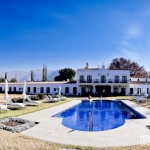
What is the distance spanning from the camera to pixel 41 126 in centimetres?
1194

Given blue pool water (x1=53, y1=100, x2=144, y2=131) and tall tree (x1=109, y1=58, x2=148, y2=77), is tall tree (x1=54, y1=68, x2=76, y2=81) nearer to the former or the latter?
tall tree (x1=109, y1=58, x2=148, y2=77)

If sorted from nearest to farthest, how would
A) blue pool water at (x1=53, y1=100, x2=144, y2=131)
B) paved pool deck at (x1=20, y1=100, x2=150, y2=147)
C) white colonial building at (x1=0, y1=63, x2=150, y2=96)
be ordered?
paved pool deck at (x1=20, y1=100, x2=150, y2=147)
blue pool water at (x1=53, y1=100, x2=144, y2=131)
white colonial building at (x1=0, y1=63, x2=150, y2=96)

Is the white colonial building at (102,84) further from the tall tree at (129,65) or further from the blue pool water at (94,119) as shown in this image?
the blue pool water at (94,119)

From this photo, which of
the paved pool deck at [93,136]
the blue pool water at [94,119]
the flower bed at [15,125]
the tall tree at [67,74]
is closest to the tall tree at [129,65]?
the tall tree at [67,74]

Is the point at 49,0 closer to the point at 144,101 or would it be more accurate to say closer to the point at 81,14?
the point at 81,14

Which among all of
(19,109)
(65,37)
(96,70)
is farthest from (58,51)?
(19,109)

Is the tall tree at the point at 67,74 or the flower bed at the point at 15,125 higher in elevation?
the tall tree at the point at 67,74

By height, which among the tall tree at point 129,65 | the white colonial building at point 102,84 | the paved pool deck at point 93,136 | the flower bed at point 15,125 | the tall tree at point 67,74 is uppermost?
the tall tree at point 129,65

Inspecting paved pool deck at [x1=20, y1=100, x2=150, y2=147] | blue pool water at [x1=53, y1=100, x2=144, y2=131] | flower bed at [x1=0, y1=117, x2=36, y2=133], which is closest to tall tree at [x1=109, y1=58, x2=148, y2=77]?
blue pool water at [x1=53, y1=100, x2=144, y2=131]

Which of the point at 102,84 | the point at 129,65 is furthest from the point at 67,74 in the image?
the point at 102,84

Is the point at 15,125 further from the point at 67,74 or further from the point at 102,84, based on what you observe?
the point at 67,74

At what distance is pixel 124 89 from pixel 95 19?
82.3ft

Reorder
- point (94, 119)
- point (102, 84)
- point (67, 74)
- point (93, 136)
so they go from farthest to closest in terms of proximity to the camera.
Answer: point (67, 74) → point (102, 84) → point (94, 119) → point (93, 136)

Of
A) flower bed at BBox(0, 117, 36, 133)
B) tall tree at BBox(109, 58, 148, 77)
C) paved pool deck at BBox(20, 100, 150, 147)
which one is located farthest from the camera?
tall tree at BBox(109, 58, 148, 77)
